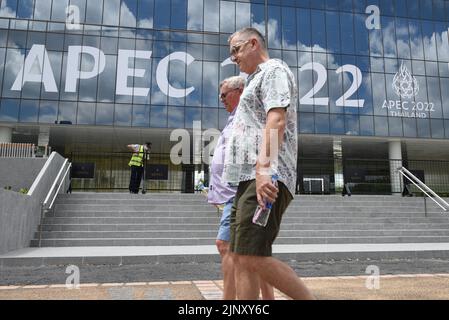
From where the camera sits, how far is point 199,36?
27.4 metres

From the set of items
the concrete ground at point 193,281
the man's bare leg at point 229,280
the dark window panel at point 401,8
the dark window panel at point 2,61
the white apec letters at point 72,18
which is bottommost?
the concrete ground at point 193,281

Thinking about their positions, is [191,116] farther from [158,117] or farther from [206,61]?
[206,61]

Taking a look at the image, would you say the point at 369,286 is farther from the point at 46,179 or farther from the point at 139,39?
the point at 139,39

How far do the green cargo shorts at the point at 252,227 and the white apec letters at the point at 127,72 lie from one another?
24.9 m

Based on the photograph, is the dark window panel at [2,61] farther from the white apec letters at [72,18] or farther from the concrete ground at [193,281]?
the concrete ground at [193,281]

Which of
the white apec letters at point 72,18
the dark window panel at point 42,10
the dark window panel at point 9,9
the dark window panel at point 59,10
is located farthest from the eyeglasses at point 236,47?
the dark window panel at point 9,9

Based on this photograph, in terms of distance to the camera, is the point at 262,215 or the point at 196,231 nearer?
the point at 262,215

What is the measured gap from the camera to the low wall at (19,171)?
440 inches

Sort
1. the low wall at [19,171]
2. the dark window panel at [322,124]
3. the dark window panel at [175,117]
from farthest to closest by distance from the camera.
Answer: the dark window panel at [322,124] < the dark window panel at [175,117] < the low wall at [19,171]

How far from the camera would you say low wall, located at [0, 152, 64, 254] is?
6.86 metres

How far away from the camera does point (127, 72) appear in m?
26.1

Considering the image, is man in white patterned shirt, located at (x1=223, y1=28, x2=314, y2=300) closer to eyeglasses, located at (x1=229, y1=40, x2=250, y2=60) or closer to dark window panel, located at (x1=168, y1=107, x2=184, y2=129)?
eyeglasses, located at (x1=229, y1=40, x2=250, y2=60)

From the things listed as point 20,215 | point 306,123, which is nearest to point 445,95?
point 306,123

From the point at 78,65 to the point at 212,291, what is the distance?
2488 centimetres
